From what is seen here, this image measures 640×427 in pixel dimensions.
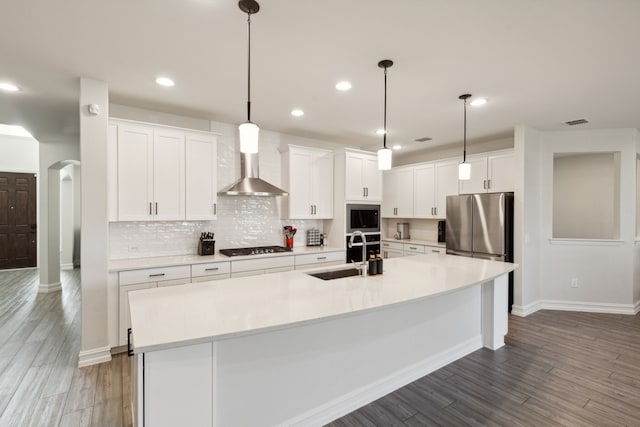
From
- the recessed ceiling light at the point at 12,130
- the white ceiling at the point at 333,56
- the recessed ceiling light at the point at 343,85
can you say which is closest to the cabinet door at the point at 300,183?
the white ceiling at the point at 333,56

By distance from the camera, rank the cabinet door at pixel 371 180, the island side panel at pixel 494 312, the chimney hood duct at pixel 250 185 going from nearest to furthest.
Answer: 1. the island side panel at pixel 494 312
2. the chimney hood duct at pixel 250 185
3. the cabinet door at pixel 371 180

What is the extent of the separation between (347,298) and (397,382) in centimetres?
108

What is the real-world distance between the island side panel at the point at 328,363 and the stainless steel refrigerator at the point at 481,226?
1767 millimetres

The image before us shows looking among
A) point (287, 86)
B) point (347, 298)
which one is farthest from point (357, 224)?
point (347, 298)

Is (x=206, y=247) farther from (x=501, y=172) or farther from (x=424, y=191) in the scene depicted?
(x=501, y=172)

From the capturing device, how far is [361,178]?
4.93 m

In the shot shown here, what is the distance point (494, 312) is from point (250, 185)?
3035 millimetres

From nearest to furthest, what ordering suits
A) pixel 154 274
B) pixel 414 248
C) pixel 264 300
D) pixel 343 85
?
pixel 264 300, pixel 343 85, pixel 154 274, pixel 414 248

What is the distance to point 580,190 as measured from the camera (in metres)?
5.59

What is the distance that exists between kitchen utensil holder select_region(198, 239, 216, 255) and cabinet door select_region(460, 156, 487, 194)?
3813 millimetres

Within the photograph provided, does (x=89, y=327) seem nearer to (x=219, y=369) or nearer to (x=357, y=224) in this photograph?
(x=219, y=369)

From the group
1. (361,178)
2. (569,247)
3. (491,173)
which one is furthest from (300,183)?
(569,247)

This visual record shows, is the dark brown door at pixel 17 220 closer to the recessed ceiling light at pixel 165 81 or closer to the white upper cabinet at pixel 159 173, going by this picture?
the white upper cabinet at pixel 159 173

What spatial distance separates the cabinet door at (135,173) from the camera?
3256 millimetres
